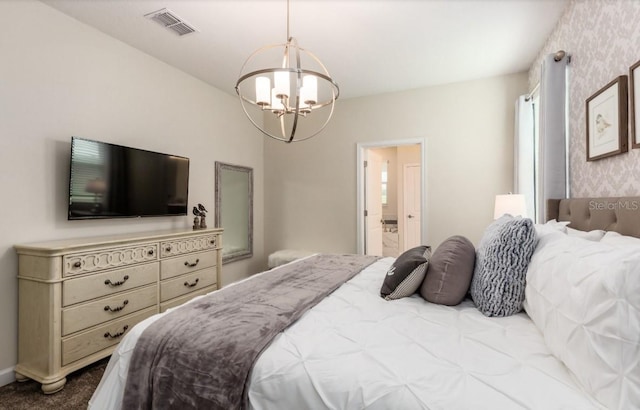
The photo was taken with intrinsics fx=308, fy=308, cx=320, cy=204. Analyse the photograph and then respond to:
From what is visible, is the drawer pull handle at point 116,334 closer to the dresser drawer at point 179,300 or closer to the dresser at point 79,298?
the dresser at point 79,298

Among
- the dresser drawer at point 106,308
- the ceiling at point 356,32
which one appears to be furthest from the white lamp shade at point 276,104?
the dresser drawer at point 106,308

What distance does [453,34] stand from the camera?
2.74m

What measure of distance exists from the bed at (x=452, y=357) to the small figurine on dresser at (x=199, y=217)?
2.09 meters

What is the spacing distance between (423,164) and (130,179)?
3.30 m

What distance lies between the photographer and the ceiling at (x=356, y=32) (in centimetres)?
235

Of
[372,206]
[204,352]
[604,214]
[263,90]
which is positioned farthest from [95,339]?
[372,206]

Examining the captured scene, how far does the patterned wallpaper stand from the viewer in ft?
5.00

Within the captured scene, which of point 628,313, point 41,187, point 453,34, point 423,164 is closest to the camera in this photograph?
point 628,313

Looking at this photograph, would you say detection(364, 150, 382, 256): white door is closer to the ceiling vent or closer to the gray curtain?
the gray curtain

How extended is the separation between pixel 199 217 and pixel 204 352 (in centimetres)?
264

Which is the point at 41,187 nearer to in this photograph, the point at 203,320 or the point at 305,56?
the point at 203,320

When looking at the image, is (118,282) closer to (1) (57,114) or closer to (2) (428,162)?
(1) (57,114)

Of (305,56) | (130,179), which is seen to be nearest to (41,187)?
(130,179)

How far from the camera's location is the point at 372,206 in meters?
4.60
